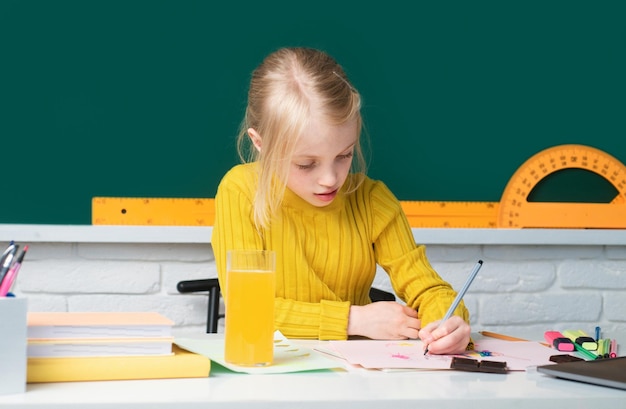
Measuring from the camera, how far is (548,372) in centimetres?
99

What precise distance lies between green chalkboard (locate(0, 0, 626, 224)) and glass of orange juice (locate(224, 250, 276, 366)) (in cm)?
132

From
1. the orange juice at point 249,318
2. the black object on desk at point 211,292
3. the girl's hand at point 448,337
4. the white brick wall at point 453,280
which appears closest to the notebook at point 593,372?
the girl's hand at point 448,337

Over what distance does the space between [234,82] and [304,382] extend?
151 cm

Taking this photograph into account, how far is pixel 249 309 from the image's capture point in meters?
0.99

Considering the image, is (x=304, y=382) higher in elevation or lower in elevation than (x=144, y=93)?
lower

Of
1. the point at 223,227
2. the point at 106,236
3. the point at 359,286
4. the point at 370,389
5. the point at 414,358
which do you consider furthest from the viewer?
the point at 106,236

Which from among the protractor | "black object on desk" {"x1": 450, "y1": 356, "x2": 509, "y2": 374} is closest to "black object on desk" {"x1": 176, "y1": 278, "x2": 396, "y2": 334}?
the protractor

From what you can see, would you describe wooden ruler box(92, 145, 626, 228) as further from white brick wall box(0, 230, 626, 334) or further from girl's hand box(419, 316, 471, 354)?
girl's hand box(419, 316, 471, 354)

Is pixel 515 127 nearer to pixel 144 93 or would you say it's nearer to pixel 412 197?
pixel 412 197

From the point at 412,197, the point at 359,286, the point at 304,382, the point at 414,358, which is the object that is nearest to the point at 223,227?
the point at 359,286

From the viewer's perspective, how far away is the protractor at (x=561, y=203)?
242cm

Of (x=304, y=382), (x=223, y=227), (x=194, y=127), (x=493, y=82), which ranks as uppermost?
(x=493, y=82)

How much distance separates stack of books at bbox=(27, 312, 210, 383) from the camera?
89 centimetres

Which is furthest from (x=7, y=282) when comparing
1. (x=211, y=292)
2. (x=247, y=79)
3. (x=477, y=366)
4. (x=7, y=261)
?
(x=247, y=79)
